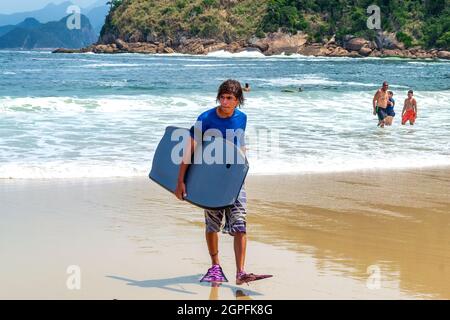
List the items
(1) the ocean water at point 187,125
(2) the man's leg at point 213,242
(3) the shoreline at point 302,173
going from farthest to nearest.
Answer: (1) the ocean water at point 187,125 < (3) the shoreline at point 302,173 < (2) the man's leg at point 213,242

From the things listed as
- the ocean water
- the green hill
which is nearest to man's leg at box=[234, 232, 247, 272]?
the ocean water

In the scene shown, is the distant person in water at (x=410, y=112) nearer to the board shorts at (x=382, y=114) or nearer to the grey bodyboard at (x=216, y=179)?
the board shorts at (x=382, y=114)

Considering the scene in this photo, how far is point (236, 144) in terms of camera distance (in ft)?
15.8

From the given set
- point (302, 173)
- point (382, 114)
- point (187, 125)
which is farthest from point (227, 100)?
point (382, 114)

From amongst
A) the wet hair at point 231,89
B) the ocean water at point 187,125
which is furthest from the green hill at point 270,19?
the wet hair at point 231,89

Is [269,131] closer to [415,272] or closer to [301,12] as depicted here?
[415,272]

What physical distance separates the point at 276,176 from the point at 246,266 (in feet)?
14.4

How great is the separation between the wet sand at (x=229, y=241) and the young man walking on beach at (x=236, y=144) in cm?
10

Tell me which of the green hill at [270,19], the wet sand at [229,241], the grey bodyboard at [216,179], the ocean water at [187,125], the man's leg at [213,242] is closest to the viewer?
the grey bodyboard at [216,179]

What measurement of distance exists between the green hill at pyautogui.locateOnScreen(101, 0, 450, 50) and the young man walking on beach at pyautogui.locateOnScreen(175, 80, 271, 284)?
108 m

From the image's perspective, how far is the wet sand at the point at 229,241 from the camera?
4.81 m

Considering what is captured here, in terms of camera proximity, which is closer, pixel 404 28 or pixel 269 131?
pixel 269 131

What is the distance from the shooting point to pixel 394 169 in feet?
34.7
